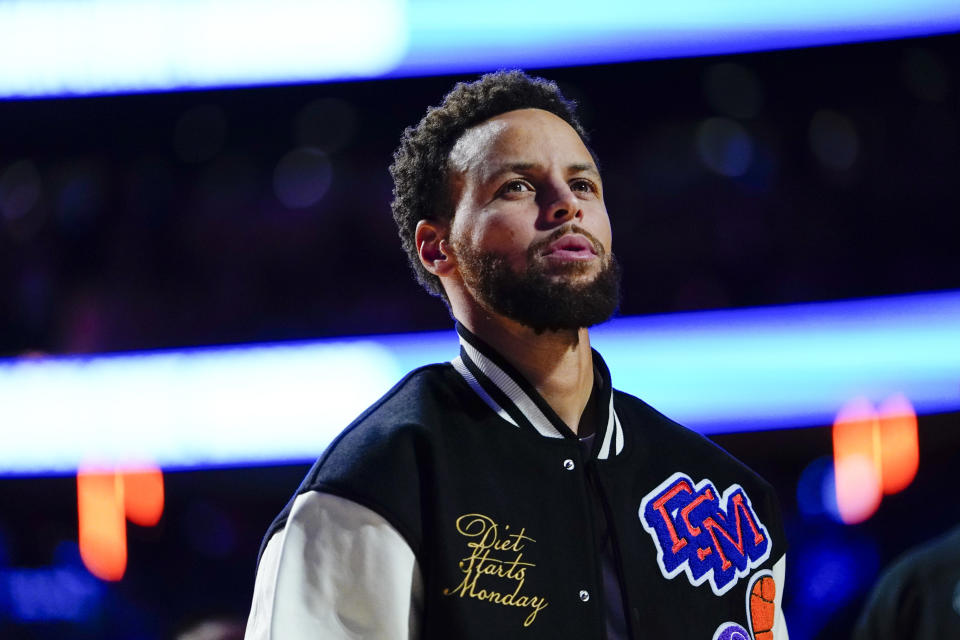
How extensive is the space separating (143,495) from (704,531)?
1554 millimetres

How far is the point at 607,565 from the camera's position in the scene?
1136 millimetres

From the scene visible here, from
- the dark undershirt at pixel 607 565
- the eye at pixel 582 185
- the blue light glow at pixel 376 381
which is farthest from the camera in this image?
the blue light glow at pixel 376 381

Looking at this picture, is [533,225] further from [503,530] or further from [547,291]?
[503,530]

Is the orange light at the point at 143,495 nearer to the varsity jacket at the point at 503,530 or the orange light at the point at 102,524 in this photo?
the orange light at the point at 102,524

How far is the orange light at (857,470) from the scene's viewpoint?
228 centimetres

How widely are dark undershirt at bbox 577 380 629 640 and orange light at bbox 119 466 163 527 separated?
56.4 inches

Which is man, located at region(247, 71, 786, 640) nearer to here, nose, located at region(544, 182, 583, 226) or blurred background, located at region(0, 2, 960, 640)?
nose, located at region(544, 182, 583, 226)

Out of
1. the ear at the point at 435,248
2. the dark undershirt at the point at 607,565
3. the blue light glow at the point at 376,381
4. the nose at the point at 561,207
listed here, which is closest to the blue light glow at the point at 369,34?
the blue light glow at the point at 376,381

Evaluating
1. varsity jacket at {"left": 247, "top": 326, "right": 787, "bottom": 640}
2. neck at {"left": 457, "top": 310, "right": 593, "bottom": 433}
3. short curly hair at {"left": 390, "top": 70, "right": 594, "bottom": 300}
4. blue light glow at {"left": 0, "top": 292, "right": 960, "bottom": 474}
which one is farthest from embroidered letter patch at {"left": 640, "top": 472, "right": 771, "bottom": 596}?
blue light glow at {"left": 0, "top": 292, "right": 960, "bottom": 474}

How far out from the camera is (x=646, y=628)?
3.60 feet

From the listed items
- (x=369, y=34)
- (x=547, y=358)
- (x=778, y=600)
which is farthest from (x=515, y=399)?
(x=369, y=34)

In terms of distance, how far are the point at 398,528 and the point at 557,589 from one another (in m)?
0.18

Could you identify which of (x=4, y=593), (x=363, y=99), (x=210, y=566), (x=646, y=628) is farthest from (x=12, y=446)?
(x=646, y=628)

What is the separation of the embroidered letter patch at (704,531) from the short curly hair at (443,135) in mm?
399
